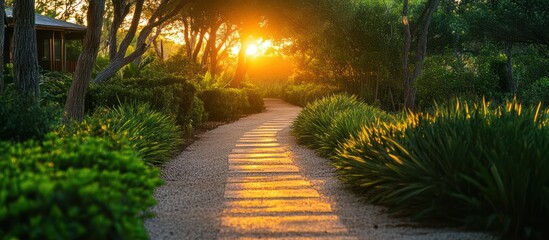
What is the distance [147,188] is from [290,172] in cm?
484

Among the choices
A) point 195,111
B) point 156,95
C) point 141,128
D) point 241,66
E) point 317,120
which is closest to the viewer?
point 141,128

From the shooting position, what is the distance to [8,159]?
4180 mm

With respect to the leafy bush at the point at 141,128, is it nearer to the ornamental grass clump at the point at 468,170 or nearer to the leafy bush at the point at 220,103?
the ornamental grass clump at the point at 468,170

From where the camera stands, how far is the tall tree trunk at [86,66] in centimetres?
1088

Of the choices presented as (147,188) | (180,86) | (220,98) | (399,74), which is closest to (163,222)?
(147,188)

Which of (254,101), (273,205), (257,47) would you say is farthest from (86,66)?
(257,47)

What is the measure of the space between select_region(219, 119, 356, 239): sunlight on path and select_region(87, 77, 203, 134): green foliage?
268 cm

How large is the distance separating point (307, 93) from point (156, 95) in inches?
664

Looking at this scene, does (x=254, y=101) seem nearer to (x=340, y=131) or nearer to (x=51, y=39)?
(x=51, y=39)

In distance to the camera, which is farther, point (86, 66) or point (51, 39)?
point (51, 39)

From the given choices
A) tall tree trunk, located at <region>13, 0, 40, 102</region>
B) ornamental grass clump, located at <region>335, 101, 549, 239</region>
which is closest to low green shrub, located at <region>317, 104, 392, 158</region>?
ornamental grass clump, located at <region>335, 101, 549, 239</region>

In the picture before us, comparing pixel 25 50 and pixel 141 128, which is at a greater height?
pixel 25 50

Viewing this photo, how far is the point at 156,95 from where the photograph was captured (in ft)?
42.3

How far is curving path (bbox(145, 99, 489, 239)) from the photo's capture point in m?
5.36
